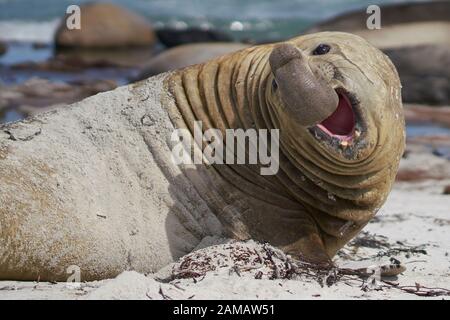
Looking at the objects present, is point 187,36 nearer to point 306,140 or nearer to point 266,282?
point 306,140

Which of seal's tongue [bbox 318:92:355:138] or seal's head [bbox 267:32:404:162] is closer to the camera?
seal's head [bbox 267:32:404:162]

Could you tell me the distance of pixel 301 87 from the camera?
464 centimetres

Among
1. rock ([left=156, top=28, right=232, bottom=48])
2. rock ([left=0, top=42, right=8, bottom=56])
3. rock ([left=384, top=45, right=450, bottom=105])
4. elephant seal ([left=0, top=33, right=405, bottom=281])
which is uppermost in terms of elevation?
rock ([left=156, top=28, right=232, bottom=48])

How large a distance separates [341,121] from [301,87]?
35 cm

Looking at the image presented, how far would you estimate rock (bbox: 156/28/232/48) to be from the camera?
21500 millimetres

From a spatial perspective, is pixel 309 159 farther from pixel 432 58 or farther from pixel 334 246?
pixel 432 58

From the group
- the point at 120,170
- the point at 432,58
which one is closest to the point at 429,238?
the point at 120,170

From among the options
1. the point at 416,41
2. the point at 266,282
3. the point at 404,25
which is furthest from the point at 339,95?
the point at 404,25

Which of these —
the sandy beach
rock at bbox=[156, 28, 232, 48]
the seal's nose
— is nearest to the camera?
the sandy beach

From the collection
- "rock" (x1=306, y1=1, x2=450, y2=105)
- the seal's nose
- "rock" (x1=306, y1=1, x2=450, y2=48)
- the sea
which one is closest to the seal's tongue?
the seal's nose

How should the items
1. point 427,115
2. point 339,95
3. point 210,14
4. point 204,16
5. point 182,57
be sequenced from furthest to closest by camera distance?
1. point 210,14
2. point 204,16
3. point 182,57
4. point 427,115
5. point 339,95

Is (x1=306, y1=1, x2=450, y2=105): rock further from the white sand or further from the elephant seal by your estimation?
the elephant seal
